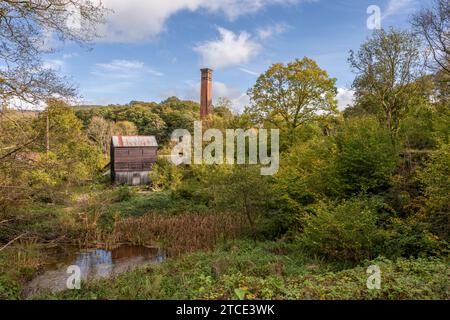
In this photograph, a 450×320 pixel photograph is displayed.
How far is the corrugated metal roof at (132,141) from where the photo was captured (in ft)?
99.5

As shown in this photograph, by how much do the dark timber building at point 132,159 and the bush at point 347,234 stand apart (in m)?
23.9

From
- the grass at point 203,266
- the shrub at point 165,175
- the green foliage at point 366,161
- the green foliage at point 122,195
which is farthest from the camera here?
the shrub at point 165,175

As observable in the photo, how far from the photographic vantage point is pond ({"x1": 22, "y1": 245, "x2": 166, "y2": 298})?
9531 mm

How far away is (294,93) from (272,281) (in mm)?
16024

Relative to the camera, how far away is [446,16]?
15.6 m

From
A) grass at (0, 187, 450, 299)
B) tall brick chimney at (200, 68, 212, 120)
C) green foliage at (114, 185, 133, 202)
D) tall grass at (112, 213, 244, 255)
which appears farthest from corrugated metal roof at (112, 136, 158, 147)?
tall grass at (112, 213, 244, 255)

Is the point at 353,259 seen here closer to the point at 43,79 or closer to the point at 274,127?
the point at 43,79

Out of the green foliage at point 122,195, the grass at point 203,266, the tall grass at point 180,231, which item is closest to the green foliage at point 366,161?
the grass at point 203,266

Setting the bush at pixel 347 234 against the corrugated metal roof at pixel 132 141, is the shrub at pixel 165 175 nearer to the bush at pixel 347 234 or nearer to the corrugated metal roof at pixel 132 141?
the corrugated metal roof at pixel 132 141

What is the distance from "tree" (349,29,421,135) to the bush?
9286 mm

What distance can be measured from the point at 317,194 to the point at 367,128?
3.18 metres

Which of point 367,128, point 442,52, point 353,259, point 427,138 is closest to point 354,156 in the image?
point 367,128

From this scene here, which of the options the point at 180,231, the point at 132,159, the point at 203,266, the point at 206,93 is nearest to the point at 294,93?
the point at 180,231

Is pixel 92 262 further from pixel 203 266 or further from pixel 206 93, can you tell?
pixel 206 93
